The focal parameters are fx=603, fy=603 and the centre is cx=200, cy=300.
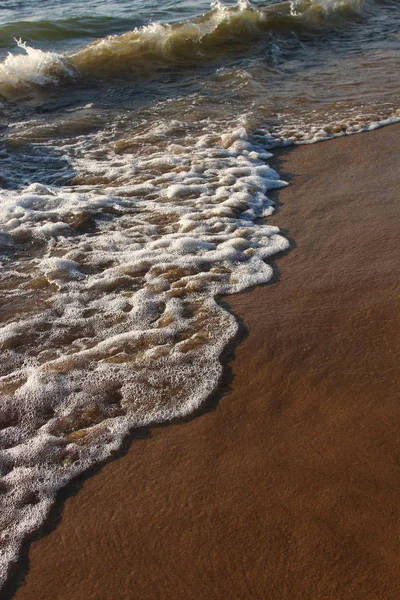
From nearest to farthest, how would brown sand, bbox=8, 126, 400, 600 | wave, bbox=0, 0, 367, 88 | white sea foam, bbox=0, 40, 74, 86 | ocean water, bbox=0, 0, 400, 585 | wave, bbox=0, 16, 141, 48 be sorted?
brown sand, bbox=8, 126, 400, 600 → ocean water, bbox=0, 0, 400, 585 → white sea foam, bbox=0, 40, 74, 86 → wave, bbox=0, 0, 367, 88 → wave, bbox=0, 16, 141, 48

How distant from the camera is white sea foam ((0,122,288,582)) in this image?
2.41 metres

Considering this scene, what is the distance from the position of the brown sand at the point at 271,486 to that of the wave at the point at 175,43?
6.57 metres

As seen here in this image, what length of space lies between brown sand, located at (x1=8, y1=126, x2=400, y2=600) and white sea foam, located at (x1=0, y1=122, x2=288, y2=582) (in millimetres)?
152

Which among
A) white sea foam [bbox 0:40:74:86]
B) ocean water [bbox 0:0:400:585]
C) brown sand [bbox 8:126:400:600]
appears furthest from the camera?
white sea foam [bbox 0:40:74:86]

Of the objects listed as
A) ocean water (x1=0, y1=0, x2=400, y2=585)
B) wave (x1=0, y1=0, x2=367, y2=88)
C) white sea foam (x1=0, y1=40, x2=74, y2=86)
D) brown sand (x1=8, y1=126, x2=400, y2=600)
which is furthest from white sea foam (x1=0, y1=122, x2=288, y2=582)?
wave (x1=0, y1=0, x2=367, y2=88)

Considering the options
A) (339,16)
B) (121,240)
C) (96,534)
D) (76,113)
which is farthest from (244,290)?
(339,16)

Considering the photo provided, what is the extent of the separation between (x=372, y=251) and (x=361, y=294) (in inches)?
19.7

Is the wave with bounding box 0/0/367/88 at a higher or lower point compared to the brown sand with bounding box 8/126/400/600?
lower

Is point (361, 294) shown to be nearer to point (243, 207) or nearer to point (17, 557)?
point (243, 207)

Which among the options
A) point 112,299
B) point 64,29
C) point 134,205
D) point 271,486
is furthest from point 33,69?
point 271,486

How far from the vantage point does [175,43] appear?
963cm

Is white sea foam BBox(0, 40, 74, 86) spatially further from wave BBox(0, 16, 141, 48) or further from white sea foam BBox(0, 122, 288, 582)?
white sea foam BBox(0, 122, 288, 582)

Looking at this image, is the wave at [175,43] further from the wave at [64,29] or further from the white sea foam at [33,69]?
the wave at [64,29]

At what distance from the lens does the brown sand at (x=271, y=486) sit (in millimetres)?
1863
